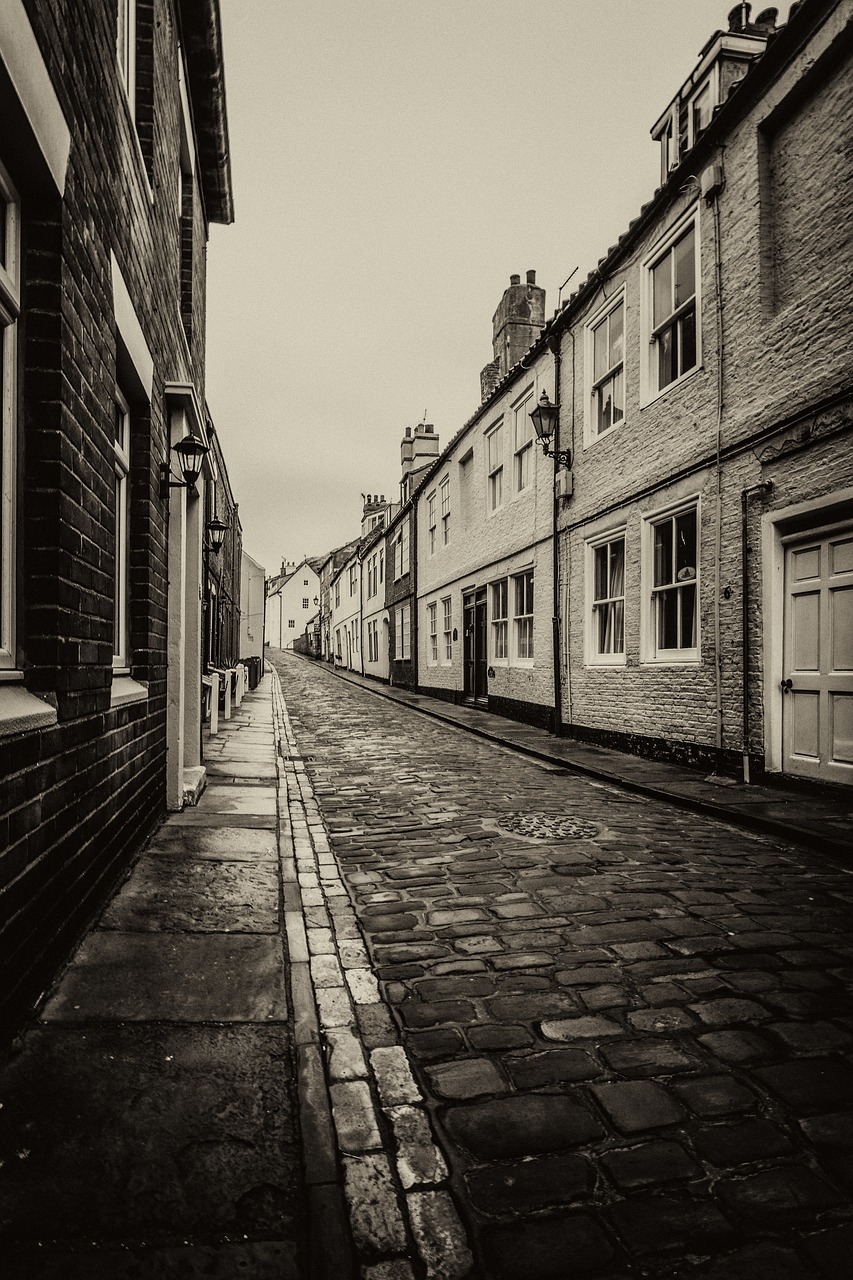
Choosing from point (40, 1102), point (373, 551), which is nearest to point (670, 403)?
point (40, 1102)

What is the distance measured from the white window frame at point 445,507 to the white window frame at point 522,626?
19.8 ft

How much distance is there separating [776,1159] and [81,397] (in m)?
3.83

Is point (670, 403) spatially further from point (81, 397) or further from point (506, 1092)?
point (506, 1092)

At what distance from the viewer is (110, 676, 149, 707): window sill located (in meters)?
4.46

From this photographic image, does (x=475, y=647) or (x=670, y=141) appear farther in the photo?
(x=475, y=647)

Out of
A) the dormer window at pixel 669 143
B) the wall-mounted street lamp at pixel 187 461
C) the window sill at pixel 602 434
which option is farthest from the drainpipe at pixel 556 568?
the wall-mounted street lamp at pixel 187 461

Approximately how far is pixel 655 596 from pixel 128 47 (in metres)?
8.00

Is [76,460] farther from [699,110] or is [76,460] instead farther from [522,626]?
[522,626]

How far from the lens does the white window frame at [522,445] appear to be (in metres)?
15.2

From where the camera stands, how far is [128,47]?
17.6ft

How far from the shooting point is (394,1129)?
7.66ft

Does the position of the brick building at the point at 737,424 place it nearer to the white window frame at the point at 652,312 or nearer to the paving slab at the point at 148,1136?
the white window frame at the point at 652,312

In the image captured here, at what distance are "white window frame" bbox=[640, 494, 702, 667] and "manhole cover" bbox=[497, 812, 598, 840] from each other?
3.53 m

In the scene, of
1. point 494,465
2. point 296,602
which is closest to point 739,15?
point 494,465
